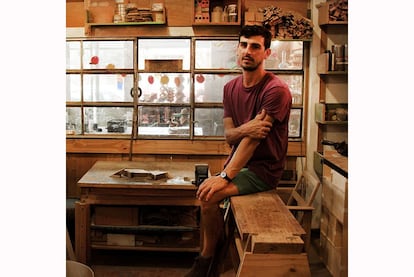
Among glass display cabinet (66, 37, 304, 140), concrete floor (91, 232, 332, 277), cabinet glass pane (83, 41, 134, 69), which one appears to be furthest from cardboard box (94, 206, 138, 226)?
cabinet glass pane (83, 41, 134, 69)

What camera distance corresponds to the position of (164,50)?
4434 mm

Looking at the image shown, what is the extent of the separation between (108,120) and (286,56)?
1.82m

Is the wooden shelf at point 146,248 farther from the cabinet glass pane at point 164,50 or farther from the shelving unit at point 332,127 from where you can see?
the cabinet glass pane at point 164,50

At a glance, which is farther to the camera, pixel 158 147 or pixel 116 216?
pixel 158 147

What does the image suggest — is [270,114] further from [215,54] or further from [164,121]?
[164,121]

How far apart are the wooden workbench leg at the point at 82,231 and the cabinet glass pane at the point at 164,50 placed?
162 cm

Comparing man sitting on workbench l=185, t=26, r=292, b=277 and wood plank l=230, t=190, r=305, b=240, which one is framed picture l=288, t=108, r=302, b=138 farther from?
wood plank l=230, t=190, r=305, b=240

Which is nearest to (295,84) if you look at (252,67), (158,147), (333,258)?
(158,147)

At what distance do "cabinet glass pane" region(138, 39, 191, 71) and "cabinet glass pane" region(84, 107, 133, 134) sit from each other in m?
0.48

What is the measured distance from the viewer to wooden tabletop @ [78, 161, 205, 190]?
3.34 metres
